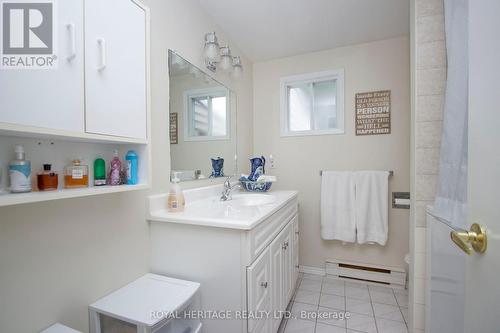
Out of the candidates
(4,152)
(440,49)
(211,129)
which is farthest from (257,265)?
(440,49)

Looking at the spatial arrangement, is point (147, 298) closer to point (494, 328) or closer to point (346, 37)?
point (494, 328)

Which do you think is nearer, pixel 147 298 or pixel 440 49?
pixel 147 298

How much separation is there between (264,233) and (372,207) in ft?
4.56

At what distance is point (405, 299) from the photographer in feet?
5.98

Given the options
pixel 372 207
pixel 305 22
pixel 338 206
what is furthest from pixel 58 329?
pixel 305 22

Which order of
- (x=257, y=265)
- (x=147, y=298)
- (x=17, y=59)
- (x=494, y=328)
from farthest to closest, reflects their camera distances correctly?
(x=257, y=265)
(x=147, y=298)
(x=17, y=59)
(x=494, y=328)

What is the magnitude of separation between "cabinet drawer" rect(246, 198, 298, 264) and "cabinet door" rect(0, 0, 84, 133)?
2.53 feet

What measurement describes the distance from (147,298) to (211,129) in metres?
1.24

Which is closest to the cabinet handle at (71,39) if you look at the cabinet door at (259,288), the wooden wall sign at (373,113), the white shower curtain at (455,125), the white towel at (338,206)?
the cabinet door at (259,288)

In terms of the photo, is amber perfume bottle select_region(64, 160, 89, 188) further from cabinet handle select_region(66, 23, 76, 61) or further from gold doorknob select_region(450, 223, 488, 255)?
gold doorknob select_region(450, 223, 488, 255)

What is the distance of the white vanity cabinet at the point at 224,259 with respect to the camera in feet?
3.12

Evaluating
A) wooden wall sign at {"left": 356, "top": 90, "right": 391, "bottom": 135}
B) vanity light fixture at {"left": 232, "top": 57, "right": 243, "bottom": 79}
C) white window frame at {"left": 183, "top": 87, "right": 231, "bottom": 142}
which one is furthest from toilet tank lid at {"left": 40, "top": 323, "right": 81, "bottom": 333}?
wooden wall sign at {"left": 356, "top": 90, "right": 391, "bottom": 135}

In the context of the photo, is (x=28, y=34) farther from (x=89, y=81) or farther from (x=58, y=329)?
(x=58, y=329)

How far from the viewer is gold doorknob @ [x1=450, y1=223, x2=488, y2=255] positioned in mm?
470
